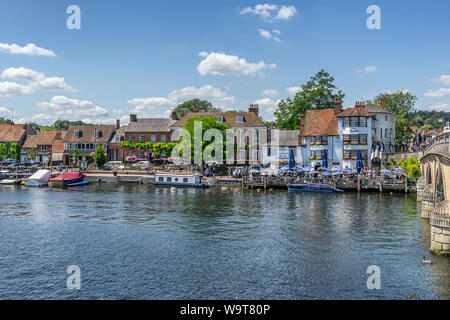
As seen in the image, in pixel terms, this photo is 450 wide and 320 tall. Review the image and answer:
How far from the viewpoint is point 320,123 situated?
7475 centimetres

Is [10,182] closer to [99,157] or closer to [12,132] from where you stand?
[99,157]

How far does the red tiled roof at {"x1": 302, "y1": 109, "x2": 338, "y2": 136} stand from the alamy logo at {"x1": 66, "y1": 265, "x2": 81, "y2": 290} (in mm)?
55373

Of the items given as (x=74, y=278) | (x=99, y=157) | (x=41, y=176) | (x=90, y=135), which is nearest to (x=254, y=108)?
(x=99, y=157)

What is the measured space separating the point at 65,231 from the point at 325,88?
6617 cm

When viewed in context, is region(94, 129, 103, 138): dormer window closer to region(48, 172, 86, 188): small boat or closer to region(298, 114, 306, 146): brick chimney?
region(48, 172, 86, 188): small boat

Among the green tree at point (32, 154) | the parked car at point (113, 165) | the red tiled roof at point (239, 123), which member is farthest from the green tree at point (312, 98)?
the green tree at point (32, 154)

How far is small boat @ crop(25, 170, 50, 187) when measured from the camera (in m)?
72.6

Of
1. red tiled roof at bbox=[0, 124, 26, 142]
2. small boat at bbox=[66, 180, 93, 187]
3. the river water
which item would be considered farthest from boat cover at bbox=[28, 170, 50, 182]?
red tiled roof at bbox=[0, 124, 26, 142]

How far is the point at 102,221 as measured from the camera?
129 feet

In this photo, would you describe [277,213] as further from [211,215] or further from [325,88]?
[325,88]

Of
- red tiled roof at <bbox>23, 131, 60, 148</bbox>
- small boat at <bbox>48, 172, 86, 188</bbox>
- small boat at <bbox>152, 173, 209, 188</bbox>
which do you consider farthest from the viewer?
red tiled roof at <bbox>23, 131, 60, 148</bbox>

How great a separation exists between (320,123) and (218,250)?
166 feet
